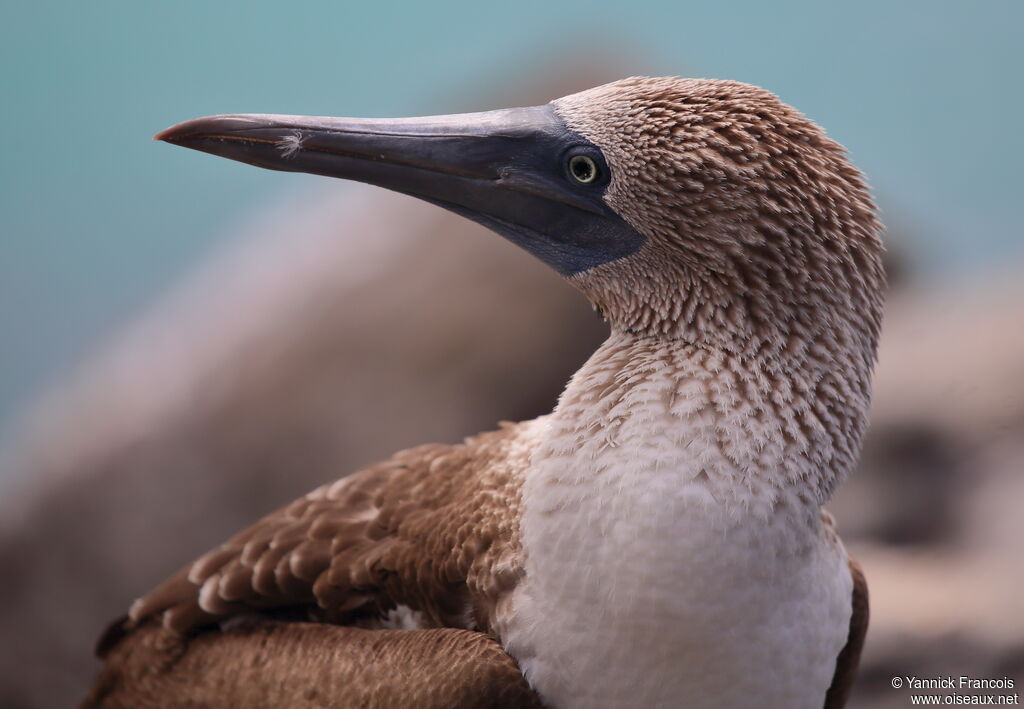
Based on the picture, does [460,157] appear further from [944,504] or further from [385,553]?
[944,504]

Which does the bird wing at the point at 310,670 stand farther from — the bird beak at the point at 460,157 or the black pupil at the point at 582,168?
the black pupil at the point at 582,168

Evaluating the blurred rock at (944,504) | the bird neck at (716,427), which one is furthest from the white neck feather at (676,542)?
the blurred rock at (944,504)

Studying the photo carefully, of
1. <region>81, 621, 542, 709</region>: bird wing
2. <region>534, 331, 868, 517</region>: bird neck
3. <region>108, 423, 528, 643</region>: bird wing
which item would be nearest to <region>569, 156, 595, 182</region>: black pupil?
<region>534, 331, 868, 517</region>: bird neck

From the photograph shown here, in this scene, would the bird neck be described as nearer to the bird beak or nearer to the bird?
the bird

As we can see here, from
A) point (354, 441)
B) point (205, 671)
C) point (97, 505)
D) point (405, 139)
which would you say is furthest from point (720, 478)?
point (97, 505)

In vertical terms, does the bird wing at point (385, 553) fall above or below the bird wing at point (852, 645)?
above
